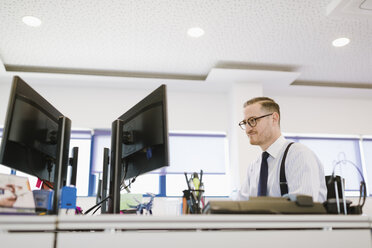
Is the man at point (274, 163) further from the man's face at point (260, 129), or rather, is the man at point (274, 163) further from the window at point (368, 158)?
the window at point (368, 158)

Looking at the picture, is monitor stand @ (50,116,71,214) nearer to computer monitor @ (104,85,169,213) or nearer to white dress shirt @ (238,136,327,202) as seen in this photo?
computer monitor @ (104,85,169,213)

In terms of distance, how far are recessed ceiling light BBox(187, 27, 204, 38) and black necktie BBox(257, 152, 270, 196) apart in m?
1.98

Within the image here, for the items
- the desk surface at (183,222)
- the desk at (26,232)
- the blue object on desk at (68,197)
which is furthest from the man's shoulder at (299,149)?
the desk at (26,232)

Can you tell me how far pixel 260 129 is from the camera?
6.98 ft

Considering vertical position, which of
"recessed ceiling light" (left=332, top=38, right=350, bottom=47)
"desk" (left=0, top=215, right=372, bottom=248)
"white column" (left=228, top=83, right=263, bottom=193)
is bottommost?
"desk" (left=0, top=215, right=372, bottom=248)

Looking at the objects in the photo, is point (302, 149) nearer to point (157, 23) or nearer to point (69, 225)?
point (69, 225)

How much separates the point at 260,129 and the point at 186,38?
6.43ft

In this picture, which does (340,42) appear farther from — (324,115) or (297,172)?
(297,172)

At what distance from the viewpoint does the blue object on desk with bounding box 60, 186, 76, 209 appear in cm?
146

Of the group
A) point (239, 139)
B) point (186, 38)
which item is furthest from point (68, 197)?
point (239, 139)

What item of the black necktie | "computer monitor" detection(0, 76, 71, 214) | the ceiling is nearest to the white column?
the ceiling

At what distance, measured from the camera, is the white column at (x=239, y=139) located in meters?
4.58

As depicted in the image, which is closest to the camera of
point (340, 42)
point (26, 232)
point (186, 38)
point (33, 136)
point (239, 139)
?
point (26, 232)

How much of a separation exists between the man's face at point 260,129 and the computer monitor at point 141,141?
80 cm
